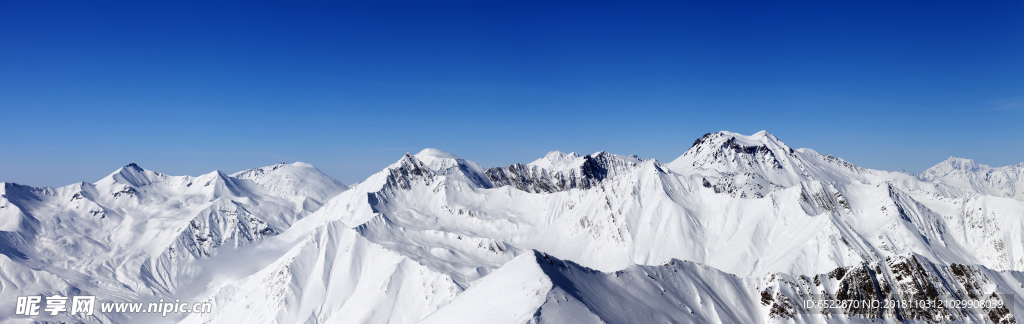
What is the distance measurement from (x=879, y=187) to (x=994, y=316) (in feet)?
365

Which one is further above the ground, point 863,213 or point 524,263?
point 863,213

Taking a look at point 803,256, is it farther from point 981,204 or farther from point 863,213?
point 981,204

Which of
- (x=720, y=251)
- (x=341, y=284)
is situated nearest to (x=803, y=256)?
(x=720, y=251)

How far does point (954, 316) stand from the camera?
10038 cm

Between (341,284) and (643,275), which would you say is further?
(341,284)

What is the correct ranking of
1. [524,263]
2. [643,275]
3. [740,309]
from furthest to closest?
[740,309] → [643,275] → [524,263]

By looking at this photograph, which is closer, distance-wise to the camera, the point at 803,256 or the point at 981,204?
→ the point at 803,256

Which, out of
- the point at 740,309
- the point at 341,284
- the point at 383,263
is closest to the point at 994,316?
the point at 740,309

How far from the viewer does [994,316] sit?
100562 mm

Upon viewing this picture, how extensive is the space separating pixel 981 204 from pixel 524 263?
196975 mm

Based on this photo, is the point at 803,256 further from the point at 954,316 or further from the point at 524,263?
the point at 524,263

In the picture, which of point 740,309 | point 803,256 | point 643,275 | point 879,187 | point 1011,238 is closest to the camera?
point 643,275

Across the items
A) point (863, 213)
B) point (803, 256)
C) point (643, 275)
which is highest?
point (863, 213)

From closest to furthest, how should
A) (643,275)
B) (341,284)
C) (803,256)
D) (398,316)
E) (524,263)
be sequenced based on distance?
(524,263) → (643,275) → (398,316) → (803,256) → (341,284)
